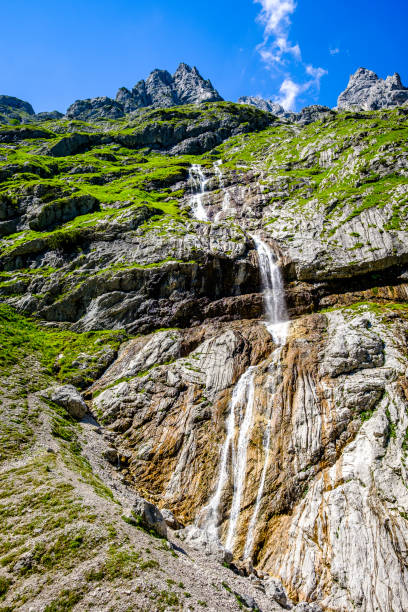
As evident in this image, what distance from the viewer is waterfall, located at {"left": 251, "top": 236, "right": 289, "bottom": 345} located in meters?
42.4

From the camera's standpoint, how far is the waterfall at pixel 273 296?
42375 millimetres

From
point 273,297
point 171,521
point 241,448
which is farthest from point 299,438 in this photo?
point 273,297

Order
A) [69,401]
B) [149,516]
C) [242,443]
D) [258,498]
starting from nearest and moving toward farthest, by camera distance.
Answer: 1. [149,516]
2. [258,498]
3. [242,443]
4. [69,401]

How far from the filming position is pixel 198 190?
82.9 meters

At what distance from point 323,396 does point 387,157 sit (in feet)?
158

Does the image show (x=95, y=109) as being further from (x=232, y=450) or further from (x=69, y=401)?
(x=232, y=450)

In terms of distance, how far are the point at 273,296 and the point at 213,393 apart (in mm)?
17789

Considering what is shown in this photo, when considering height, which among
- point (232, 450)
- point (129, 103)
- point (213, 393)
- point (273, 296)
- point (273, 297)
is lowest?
point (232, 450)

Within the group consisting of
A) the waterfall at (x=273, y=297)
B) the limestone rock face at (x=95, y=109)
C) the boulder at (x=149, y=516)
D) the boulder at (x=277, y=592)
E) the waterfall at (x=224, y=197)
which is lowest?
the boulder at (x=277, y=592)

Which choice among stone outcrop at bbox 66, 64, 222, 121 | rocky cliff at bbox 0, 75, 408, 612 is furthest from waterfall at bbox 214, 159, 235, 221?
stone outcrop at bbox 66, 64, 222, 121

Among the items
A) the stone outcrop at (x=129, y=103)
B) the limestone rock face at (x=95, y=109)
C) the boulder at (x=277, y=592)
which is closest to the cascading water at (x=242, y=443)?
the boulder at (x=277, y=592)

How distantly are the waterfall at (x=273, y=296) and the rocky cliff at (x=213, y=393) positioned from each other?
0.28 metres

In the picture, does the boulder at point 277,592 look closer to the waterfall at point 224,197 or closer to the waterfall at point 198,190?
the waterfall at point 224,197

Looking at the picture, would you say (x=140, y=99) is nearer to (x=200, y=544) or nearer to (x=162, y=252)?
(x=162, y=252)
